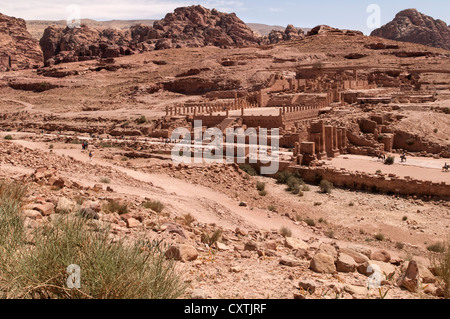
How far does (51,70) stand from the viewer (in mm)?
59562

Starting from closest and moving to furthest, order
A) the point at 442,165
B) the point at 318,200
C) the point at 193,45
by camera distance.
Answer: the point at 318,200, the point at 442,165, the point at 193,45

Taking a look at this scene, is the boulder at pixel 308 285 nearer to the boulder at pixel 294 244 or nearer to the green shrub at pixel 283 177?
the boulder at pixel 294 244

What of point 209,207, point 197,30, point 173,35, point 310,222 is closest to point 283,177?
point 310,222

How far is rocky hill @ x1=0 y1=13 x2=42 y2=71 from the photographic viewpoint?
6875 cm

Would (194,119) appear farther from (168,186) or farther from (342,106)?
(168,186)

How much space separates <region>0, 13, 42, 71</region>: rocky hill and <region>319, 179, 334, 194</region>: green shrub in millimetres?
63008

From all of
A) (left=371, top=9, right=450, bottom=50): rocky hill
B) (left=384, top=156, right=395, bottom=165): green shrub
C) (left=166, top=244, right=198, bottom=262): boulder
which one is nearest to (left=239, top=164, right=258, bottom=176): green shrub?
(left=384, top=156, right=395, bottom=165): green shrub

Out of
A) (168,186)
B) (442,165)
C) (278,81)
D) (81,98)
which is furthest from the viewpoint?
(81,98)

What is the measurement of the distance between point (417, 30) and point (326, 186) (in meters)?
91.7

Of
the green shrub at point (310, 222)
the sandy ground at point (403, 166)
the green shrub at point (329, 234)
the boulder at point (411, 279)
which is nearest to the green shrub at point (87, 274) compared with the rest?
the boulder at point (411, 279)

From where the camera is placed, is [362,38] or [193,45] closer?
[362,38]

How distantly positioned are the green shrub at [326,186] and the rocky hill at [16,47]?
207ft

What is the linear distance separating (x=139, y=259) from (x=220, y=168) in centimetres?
1470

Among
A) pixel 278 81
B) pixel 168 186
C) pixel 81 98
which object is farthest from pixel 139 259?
pixel 81 98
